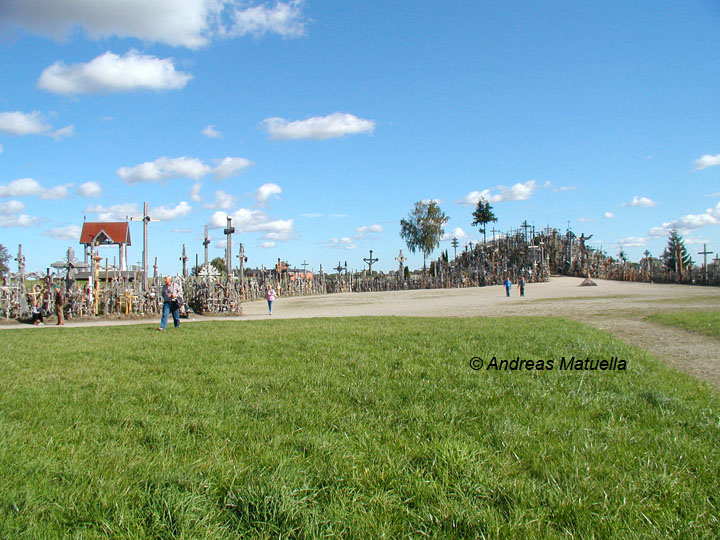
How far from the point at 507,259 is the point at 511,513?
2132 inches

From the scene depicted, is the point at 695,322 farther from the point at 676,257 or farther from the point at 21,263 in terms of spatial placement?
the point at 676,257

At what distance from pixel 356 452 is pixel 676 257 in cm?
5143

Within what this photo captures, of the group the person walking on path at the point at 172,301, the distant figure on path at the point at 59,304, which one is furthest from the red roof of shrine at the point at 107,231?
the person walking on path at the point at 172,301

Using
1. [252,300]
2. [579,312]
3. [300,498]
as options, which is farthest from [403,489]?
[252,300]

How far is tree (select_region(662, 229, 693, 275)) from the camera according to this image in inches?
1850

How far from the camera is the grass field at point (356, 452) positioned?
10.6ft

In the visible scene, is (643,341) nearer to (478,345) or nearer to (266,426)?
(478,345)

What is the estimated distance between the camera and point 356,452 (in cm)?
425

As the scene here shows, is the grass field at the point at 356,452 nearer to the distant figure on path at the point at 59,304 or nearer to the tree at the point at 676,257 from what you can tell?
the distant figure on path at the point at 59,304

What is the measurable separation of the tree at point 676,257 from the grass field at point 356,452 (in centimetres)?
4559

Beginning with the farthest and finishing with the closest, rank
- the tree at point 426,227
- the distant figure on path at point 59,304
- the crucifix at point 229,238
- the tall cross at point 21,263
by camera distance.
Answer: the tree at point 426,227 → the crucifix at point 229,238 → the tall cross at point 21,263 → the distant figure on path at point 59,304

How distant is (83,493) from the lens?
11.5ft

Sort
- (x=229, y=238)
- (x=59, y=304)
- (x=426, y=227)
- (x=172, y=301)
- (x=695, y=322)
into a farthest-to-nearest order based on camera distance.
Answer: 1. (x=426, y=227)
2. (x=229, y=238)
3. (x=59, y=304)
4. (x=172, y=301)
5. (x=695, y=322)

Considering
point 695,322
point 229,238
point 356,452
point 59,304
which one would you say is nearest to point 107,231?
point 229,238
